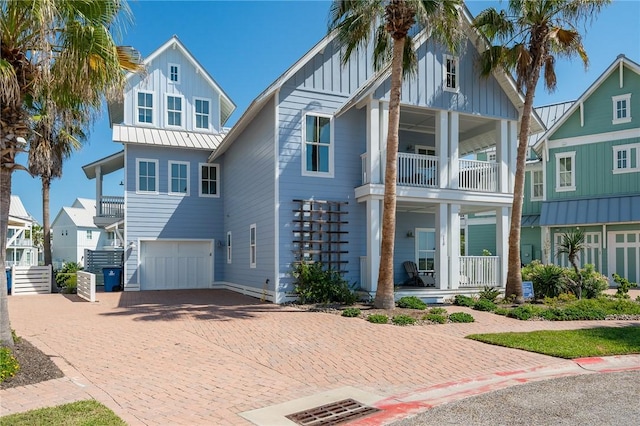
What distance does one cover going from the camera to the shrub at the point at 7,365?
6.35 m

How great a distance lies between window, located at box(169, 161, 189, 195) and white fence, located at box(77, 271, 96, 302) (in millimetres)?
5168

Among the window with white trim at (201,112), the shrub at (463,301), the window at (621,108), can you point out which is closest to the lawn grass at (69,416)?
the shrub at (463,301)

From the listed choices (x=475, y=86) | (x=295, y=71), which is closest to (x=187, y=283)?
(x=295, y=71)

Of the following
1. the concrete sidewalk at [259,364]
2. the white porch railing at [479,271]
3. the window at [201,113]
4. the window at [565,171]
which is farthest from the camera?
the window at [565,171]

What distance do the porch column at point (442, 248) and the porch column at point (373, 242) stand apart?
2.03 metres

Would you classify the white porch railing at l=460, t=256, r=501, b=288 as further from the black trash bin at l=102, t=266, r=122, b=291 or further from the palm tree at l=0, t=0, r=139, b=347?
the black trash bin at l=102, t=266, r=122, b=291

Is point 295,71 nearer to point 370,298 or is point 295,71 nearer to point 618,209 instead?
point 370,298

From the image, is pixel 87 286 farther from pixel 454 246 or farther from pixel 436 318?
pixel 454 246

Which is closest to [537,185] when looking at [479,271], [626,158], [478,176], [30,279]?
[626,158]

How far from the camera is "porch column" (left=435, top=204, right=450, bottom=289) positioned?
15445 millimetres

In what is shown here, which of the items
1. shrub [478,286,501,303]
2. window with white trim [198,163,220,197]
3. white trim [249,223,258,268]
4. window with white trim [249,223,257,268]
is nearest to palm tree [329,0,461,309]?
shrub [478,286,501,303]

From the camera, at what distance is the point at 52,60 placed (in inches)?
309

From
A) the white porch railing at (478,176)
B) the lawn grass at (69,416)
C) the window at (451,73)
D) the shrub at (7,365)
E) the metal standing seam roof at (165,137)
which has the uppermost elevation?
the window at (451,73)

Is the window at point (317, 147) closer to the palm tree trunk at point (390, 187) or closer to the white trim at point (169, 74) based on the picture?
the palm tree trunk at point (390, 187)
